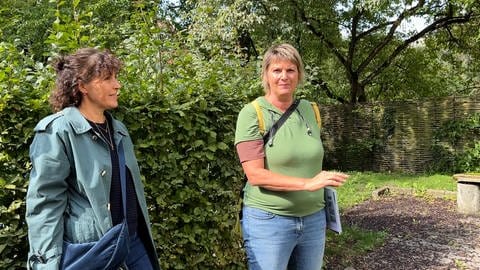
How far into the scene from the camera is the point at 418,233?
20.2 feet

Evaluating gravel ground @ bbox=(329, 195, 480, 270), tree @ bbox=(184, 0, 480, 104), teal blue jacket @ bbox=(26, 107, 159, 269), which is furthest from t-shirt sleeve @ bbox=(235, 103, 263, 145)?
tree @ bbox=(184, 0, 480, 104)

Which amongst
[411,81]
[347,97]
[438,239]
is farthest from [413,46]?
[438,239]

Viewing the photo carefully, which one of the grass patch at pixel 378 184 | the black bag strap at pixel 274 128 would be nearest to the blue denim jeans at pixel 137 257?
the black bag strap at pixel 274 128

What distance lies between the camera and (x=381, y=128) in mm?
13102

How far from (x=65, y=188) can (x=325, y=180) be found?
3.81 ft

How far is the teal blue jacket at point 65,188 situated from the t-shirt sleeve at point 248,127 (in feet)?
2.37

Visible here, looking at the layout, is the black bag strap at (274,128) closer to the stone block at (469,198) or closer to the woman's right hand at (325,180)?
the woman's right hand at (325,180)

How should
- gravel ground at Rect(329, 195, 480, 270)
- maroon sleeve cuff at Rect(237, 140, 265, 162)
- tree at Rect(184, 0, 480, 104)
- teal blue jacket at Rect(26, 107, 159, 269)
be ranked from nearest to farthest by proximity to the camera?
teal blue jacket at Rect(26, 107, 159, 269)
maroon sleeve cuff at Rect(237, 140, 265, 162)
gravel ground at Rect(329, 195, 480, 270)
tree at Rect(184, 0, 480, 104)

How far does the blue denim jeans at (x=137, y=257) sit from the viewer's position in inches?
83.0

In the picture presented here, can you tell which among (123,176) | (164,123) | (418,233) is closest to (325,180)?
(123,176)

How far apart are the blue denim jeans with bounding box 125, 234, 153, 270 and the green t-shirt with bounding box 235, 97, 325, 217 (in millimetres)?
602

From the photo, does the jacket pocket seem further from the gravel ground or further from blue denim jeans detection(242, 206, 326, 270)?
the gravel ground

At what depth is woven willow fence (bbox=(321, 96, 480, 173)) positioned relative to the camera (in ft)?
38.9

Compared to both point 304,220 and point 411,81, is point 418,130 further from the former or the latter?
point 304,220
